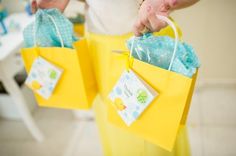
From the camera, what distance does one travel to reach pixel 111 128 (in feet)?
2.78

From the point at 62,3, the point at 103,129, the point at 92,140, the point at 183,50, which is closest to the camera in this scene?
the point at 183,50

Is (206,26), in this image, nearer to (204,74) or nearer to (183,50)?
(204,74)

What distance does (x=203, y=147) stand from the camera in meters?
1.27

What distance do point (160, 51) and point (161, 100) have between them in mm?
123

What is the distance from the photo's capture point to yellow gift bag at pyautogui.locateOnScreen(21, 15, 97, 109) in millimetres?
754

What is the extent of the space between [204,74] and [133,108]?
1.05 m

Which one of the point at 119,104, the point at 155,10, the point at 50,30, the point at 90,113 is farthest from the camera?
the point at 90,113

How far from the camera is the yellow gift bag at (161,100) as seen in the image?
559 mm

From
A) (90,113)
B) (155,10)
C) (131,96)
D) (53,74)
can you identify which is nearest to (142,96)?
(131,96)

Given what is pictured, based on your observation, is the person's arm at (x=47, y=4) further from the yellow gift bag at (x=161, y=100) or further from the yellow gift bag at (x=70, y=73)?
the yellow gift bag at (x=161, y=100)

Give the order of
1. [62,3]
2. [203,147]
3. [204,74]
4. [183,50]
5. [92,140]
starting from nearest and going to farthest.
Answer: [183,50], [62,3], [203,147], [92,140], [204,74]

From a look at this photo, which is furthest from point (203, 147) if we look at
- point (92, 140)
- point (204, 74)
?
point (92, 140)

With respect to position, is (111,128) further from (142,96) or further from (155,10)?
(155,10)

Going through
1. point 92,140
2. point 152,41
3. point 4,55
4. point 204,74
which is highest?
point 152,41
